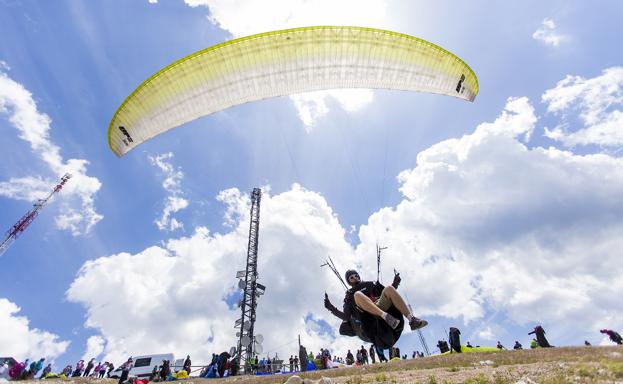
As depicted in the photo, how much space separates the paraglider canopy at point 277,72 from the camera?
12602 mm

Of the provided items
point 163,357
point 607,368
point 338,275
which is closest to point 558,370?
point 607,368

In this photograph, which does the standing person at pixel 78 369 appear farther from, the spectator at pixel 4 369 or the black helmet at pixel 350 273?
the black helmet at pixel 350 273

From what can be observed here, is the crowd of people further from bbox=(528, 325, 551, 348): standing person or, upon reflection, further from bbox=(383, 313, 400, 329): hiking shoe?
bbox=(383, 313, 400, 329): hiking shoe

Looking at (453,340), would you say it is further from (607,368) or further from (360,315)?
(607,368)

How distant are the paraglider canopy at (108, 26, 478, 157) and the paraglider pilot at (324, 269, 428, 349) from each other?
7914 millimetres

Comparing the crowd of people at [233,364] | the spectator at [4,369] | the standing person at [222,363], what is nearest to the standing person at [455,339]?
the crowd of people at [233,364]

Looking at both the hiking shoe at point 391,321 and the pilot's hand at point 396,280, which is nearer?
the hiking shoe at point 391,321

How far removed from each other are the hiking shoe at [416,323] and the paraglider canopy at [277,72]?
9.28m

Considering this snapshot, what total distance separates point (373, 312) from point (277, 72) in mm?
9095

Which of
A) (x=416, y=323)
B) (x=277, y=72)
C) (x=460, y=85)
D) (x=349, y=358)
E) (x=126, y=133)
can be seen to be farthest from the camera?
(x=349, y=358)

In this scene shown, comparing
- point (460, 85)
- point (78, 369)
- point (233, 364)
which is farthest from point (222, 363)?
point (460, 85)

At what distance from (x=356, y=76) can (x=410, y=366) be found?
32.8 feet

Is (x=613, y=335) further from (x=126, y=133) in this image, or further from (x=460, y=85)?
(x=126, y=133)

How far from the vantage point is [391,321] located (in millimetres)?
7293
